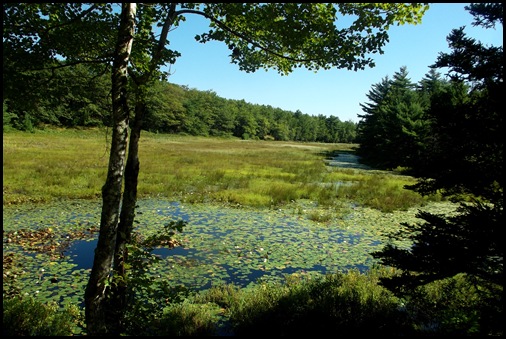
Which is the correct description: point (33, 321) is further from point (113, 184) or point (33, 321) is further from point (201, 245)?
point (201, 245)

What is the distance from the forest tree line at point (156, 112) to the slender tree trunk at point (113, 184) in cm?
49

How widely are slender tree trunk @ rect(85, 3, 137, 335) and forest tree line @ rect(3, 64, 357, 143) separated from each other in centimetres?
49

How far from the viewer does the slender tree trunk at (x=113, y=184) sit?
411 cm

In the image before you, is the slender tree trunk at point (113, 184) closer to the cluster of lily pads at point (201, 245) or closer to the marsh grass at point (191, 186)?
the cluster of lily pads at point (201, 245)

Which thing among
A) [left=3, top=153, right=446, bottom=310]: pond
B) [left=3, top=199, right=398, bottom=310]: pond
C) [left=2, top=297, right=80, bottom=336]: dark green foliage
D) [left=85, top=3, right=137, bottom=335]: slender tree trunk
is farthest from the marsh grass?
[left=85, top=3, right=137, bottom=335]: slender tree trunk

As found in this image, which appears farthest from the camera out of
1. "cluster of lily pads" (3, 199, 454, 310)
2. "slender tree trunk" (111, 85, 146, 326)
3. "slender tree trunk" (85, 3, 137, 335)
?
"cluster of lily pads" (3, 199, 454, 310)

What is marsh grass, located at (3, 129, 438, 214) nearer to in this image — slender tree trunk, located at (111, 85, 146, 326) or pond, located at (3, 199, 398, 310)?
pond, located at (3, 199, 398, 310)

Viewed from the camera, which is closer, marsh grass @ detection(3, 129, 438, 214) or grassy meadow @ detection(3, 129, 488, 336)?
grassy meadow @ detection(3, 129, 488, 336)

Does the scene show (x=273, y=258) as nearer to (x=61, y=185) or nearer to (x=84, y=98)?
(x=84, y=98)

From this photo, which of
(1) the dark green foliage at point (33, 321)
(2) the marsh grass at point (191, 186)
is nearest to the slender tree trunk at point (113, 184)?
(1) the dark green foliage at point (33, 321)

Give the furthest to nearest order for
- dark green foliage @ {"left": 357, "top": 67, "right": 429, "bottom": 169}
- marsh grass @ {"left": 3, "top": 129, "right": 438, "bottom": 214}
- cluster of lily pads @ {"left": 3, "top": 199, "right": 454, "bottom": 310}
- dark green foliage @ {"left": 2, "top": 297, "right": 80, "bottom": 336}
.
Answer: dark green foliage @ {"left": 357, "top": 67, "right": 429, "bottom": 169} < marsh grass @ {"left": 3, "top": 129, "right": 438, "bottom": 214} < cluster of lily pads @ {"left": 3, "top": 199, "right": 454, "bottom": 310} < dark green foliage @ {"left": 2, "top": 297, "right": 80, "bottom": 336}

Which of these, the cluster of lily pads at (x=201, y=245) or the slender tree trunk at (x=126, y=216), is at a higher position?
the slender tree trunk at (x=126, y=216)

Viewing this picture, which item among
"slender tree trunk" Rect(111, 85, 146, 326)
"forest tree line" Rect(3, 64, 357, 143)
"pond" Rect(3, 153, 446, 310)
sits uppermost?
"forest tree line" Rect(3, 64, 357, 143)

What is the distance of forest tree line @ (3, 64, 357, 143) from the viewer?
189 inches
